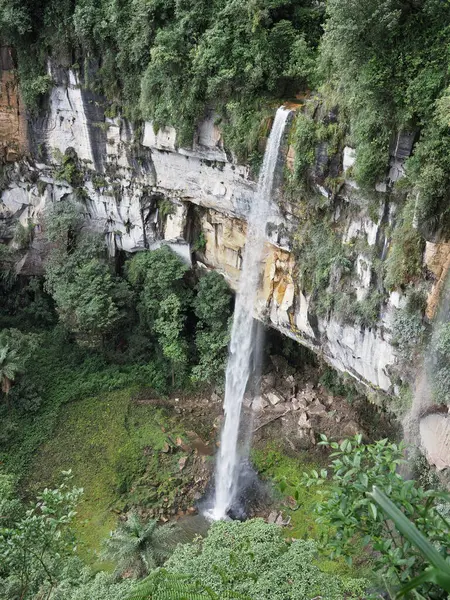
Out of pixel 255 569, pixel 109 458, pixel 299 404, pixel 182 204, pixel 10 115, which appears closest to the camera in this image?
pixel 255 569

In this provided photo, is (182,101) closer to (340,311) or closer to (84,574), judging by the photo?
(340,311)

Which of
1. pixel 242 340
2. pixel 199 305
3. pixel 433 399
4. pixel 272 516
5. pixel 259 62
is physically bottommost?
pixel 272 516

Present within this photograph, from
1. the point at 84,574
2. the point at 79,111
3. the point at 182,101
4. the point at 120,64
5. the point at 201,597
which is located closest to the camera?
the point at 201,597

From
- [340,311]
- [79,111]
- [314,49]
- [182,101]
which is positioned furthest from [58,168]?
[340,311]

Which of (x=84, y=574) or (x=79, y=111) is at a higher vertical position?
(x=79, y=111)

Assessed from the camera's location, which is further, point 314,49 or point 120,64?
point 120,64

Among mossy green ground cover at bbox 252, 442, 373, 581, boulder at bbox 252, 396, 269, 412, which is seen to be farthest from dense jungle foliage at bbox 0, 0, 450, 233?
mossy green ground cover at bbox 252, 442, 373, 581

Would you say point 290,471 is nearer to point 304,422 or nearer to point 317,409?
point 304,422

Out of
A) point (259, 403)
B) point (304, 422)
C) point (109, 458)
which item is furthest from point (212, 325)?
point (109, 458)
